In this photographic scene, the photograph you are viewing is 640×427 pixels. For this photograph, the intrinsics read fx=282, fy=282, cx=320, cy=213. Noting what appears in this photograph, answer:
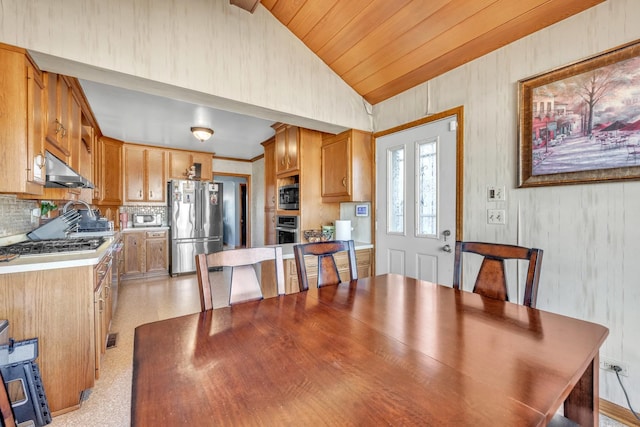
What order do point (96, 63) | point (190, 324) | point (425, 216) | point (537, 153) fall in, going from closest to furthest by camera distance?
point (190, 324)
point (96, 63)
point (537, 153)
point (425, 216)

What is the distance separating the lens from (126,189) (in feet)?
16.2

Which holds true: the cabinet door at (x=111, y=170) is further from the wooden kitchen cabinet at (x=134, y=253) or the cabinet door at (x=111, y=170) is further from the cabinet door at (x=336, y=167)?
the cabinet door at (x=336, y=167)

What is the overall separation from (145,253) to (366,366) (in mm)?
5115

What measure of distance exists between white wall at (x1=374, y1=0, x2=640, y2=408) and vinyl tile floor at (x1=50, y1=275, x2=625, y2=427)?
24.4 inches

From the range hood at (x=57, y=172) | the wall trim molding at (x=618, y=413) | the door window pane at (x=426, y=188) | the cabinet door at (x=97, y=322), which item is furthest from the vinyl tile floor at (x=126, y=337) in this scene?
the door window pane at (x=426, y=188)

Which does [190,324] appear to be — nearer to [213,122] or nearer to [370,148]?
[370,148]

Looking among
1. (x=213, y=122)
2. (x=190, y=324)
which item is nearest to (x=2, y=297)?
(x=190, y=324)

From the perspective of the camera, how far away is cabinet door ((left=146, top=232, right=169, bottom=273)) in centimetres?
487

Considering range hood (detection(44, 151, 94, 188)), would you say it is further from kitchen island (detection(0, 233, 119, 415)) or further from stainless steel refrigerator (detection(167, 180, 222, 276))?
stainless steel refrigerator (detection(167, 180, 222, 276))

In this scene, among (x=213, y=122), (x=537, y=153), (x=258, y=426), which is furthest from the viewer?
(x=213, y=122)

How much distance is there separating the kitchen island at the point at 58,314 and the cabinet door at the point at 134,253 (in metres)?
3.37

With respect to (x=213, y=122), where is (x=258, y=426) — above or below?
below

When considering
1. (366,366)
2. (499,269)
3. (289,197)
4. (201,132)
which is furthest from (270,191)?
(366,366)

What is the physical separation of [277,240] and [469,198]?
2.56 meters
